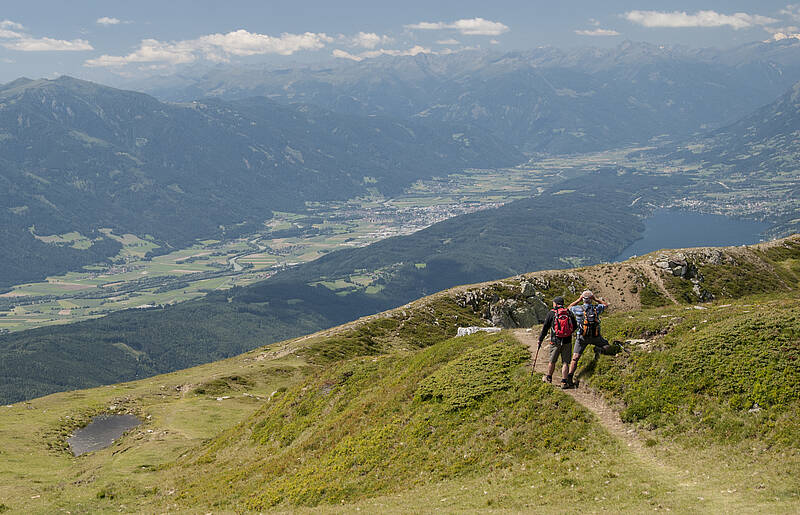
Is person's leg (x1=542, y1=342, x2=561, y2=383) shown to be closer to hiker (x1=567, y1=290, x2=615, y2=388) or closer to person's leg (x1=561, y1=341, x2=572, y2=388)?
person's leg (x1=561, y1=341, x2=572, y2=388)

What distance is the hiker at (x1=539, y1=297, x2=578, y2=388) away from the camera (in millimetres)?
36469

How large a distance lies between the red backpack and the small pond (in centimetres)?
5437

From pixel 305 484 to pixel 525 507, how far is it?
1670 cm

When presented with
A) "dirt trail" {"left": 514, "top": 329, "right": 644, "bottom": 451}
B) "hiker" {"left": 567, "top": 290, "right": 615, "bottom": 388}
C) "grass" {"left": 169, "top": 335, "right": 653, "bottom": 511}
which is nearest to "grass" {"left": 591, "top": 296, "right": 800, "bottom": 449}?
"dirt trail" {"left": 514, "top": 329, "right": 644, "bottom": 451}

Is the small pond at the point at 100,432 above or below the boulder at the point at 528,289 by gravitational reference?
below

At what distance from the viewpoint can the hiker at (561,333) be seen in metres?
36.5

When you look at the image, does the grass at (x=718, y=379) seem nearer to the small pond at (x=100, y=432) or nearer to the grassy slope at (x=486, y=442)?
the grassy slope at (x=486, y=442)

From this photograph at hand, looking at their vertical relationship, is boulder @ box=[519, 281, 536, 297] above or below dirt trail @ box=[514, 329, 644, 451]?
below

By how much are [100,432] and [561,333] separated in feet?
200

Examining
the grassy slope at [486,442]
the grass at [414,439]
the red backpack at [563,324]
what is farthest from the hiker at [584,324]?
the grass at [414,439]

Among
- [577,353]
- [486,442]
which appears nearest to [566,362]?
[577,353]

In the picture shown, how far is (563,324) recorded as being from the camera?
3641 centimetres

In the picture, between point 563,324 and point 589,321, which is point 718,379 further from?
point 563,324

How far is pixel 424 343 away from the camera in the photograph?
10562 cm
